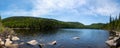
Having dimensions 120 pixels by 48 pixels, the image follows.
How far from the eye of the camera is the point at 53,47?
4941 centimetres

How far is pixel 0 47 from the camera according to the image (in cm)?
4366

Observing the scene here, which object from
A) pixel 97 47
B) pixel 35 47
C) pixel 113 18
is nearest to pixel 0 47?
pixel 35 47

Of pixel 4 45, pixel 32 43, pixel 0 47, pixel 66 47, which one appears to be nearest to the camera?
pixel 0 47

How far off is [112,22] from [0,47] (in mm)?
161017

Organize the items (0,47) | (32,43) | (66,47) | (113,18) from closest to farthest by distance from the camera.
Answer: (0,47) → (66,47) → (32,43) → (113,18)

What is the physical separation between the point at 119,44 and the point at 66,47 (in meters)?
11.1

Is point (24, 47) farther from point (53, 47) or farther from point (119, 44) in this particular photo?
point (119, 44)

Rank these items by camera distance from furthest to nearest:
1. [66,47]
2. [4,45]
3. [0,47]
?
[66,47], [4,45], [0,47]

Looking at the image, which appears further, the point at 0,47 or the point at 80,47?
the point at 80,47

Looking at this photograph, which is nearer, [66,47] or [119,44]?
[119,44]

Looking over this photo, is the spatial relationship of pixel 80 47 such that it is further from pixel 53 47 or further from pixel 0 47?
pixel 0 47

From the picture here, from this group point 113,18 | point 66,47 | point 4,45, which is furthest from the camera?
point 113,18

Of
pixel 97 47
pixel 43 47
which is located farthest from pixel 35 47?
pixel 97 47

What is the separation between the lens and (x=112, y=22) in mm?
195125
